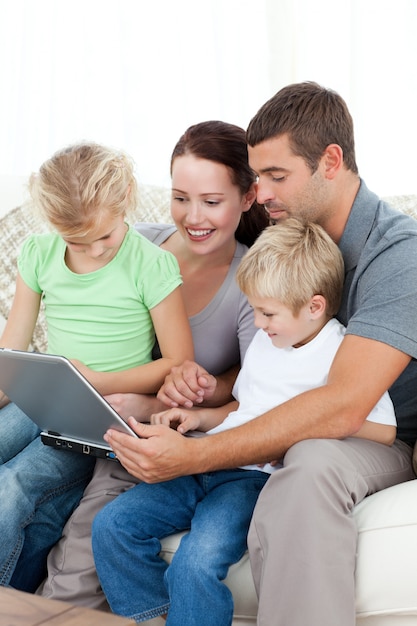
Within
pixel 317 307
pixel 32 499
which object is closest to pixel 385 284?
pixel 317 307

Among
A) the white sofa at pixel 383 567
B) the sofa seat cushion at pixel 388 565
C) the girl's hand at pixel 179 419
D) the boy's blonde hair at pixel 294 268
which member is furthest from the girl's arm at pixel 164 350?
the sofa seat cushion at pixel 388 565

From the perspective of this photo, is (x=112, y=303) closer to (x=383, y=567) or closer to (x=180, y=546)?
(x=180, y=546)

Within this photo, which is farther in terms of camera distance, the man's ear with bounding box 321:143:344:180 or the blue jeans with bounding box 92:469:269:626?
the man's ear with bounding box 321:143:344:180

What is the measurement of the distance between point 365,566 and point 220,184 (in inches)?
35.4

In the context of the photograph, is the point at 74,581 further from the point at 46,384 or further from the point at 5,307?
the point at 5,307

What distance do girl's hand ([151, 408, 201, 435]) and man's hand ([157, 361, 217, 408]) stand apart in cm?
3

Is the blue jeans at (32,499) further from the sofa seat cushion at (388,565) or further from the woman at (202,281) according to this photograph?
the sofa seat cushion at (388,565)

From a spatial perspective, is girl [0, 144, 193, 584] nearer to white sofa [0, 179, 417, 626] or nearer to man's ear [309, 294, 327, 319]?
man's ear [309, 294, 327, 319]

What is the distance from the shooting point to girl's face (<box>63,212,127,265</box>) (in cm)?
169

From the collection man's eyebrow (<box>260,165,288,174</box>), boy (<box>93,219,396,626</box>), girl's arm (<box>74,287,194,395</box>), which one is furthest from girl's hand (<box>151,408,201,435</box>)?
man's eyebrow (<box>260,165,288,174</box>)

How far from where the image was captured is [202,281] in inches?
79.3

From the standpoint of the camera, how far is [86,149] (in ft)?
5.70

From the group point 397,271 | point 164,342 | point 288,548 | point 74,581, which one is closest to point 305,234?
point 397,271

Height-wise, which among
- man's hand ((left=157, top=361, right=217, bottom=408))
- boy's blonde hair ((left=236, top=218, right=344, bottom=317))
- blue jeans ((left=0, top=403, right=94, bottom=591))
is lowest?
blue jeans ((left=0, top=403, right=94, bottom=591))
